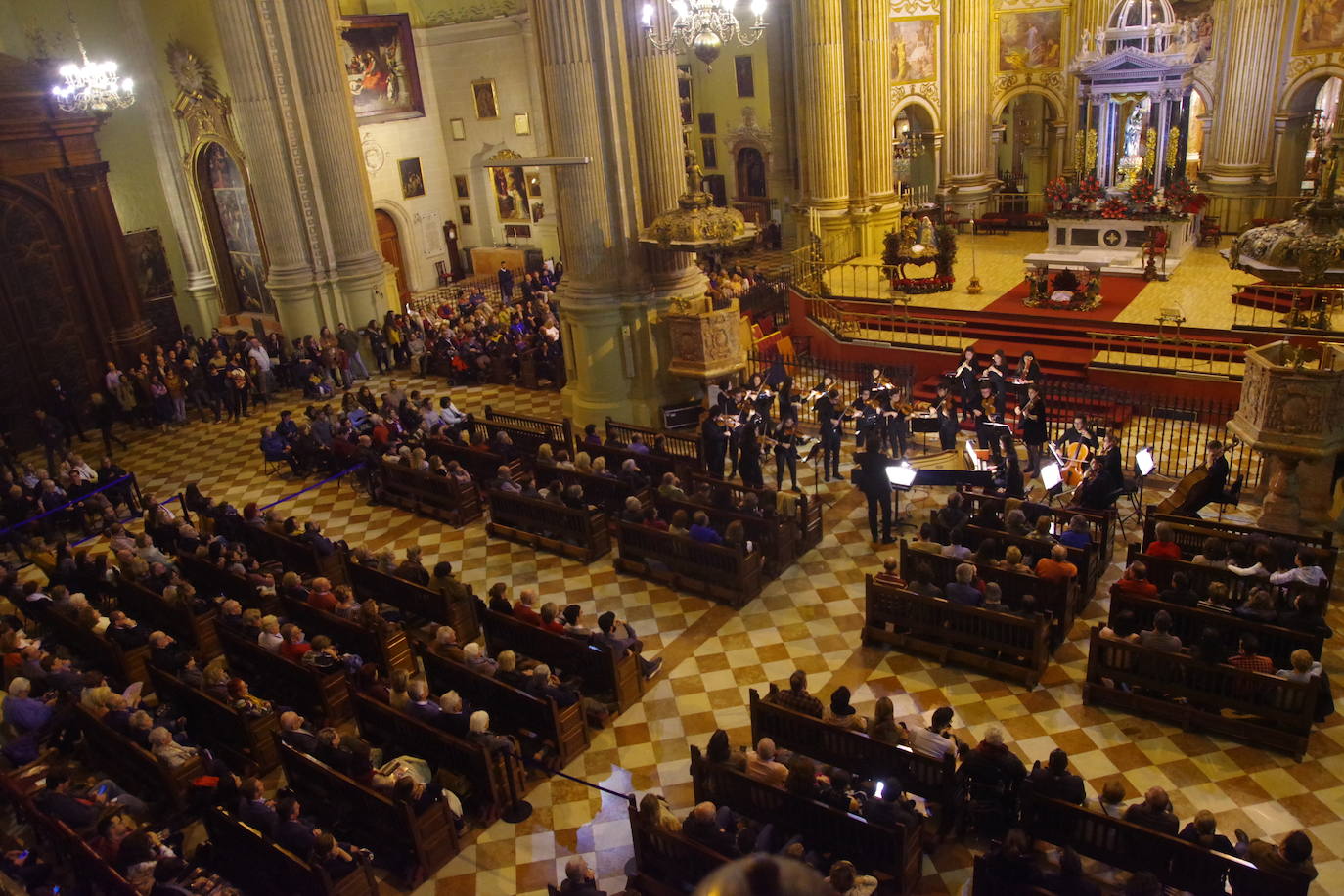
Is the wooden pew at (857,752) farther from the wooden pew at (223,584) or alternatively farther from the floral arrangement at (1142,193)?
the floral arrangement at (1142,193)

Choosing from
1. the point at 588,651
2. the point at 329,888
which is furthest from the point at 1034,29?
the point at 329,888

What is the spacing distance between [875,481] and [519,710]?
504cm

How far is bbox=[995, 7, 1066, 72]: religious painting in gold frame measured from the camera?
22188 mm

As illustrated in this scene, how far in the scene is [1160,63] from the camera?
61.0 ft

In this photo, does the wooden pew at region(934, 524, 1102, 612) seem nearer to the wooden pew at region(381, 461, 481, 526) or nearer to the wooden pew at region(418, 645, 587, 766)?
the wooden pew at region(418, 645, 587, 766)

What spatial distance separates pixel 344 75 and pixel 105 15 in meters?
6.37

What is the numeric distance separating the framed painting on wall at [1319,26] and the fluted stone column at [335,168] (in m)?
18.1

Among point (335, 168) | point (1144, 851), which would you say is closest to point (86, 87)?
point (335, 168)

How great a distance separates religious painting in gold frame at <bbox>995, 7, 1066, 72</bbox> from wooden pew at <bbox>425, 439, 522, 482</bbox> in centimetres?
1608

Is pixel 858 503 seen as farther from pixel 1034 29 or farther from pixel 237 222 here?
pixel 237 222

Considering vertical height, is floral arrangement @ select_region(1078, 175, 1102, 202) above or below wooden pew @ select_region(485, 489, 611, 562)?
above

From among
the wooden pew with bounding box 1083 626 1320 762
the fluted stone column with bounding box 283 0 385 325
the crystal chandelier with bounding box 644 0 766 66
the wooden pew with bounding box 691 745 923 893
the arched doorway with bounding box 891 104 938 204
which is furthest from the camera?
the arched doorway with bounding box 891 104 938 204

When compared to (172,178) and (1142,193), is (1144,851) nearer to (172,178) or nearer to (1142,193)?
(1142,193)

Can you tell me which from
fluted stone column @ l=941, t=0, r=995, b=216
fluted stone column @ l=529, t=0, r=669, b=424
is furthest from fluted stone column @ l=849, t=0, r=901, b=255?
fluted stone column @ l=529, t=0, r=669, b=424
